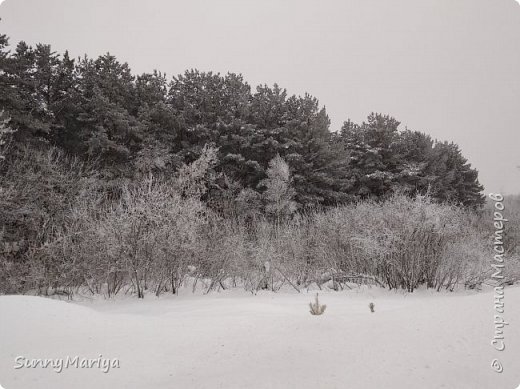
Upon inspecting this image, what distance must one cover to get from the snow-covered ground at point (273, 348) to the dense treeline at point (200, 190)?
6.93m

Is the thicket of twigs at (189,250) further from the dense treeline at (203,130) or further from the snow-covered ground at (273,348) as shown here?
the snow-covered ground at (273,348)

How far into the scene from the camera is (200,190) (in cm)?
2505

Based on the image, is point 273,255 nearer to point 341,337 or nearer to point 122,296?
point 122,296

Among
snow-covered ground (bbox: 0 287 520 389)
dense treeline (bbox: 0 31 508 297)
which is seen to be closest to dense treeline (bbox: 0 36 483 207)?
dense treeline (bbox: 0 31 508 297)

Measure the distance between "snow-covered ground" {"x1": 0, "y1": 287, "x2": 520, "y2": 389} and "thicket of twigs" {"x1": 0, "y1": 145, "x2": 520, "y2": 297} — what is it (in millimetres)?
6399

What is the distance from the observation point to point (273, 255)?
16172mm

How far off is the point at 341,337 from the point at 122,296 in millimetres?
10115

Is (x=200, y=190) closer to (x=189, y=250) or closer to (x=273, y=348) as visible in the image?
(x=189, y=250)

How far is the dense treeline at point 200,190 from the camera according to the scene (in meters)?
12.8

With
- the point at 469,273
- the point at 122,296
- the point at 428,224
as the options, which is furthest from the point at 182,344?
the point at 469,273

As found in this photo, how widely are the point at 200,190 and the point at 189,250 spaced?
39.9 ft

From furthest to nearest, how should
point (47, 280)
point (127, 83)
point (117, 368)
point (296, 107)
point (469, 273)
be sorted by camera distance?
point (296, 107) < point (127, 83) < point (469, 273) < point (47, 280) < point (117, 368)

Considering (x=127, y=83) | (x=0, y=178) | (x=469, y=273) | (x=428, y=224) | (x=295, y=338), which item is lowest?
(x=295, y=338)

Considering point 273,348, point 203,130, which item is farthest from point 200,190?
point 273,348
